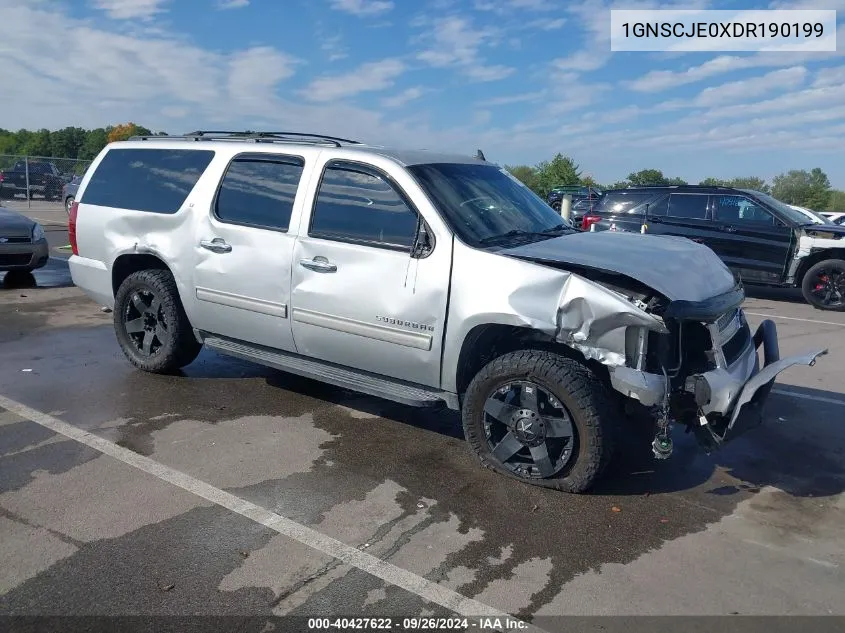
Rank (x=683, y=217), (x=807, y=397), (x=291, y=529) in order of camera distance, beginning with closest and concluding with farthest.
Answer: (x=291, y=529) < (x=807, y=397) < (x=683, y=217)

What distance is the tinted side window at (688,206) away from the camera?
12.0 meters

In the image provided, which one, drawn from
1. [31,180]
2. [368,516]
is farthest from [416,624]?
[31,180]

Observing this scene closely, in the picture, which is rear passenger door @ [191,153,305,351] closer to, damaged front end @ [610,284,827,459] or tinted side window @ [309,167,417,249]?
tinted side window @ [309,167,417,249]

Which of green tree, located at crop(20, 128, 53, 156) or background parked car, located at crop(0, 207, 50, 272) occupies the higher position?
green tree, located at crop(20, 128, 53, 156)

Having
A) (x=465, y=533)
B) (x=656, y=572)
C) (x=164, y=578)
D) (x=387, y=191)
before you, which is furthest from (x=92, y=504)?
(x=656, y=572)

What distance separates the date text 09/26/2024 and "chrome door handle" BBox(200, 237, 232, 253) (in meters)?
2.98

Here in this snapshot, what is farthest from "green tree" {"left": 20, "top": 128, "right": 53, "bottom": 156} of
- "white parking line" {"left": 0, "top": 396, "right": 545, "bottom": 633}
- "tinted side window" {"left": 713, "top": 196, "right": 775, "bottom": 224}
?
"white parking line" {"left": 0, "top": 396, "right": 545, "bottom": 633}

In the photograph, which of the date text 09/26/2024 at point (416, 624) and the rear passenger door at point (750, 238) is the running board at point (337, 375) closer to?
the date text 09/26/2024 at point (416, 624)

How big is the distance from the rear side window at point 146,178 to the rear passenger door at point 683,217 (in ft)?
28.1

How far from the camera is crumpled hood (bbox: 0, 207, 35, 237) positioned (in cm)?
980

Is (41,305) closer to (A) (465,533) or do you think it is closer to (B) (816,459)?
(A) (465,533)

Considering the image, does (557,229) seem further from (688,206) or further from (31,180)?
(31,180)

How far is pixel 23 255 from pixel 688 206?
10207 mm

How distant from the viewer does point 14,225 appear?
9.91 meters
